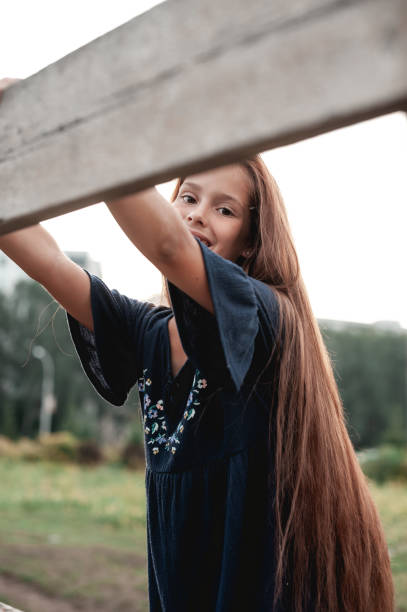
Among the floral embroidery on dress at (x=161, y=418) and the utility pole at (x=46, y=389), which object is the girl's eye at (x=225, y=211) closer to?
the floral embroidery on dress at (x=161, y=418)

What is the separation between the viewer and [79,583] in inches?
235

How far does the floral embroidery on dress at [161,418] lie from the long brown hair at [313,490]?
179 mm

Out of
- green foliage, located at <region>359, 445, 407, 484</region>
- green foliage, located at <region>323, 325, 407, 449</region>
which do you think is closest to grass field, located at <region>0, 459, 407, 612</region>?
green foliage, located at <region>359, 445, 407, 484</region>

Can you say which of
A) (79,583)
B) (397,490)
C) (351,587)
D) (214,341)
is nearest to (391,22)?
(214,341)

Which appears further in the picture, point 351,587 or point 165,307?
point 165,307

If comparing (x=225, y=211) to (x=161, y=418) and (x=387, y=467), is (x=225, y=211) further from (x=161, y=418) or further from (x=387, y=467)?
(x=387, y=467)

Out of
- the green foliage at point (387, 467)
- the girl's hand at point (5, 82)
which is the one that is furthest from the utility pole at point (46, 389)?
the girl's hand at point (5, 82)

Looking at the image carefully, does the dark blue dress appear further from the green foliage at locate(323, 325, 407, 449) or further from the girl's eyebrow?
the green foliage at locate(323, 325, 407, 449)

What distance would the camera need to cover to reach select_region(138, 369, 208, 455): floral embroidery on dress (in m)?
1.40

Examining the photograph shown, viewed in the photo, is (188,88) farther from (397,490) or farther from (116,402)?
(397,490)

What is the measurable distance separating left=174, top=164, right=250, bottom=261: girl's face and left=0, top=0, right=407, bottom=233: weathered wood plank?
0.75 m

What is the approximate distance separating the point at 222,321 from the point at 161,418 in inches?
21.3

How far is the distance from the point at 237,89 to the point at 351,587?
118 cm

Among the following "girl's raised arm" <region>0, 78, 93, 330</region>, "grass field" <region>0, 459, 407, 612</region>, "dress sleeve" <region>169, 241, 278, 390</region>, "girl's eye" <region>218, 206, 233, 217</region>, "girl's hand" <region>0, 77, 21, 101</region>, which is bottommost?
"grass field" <region>0, 459, 407, 612</region>
